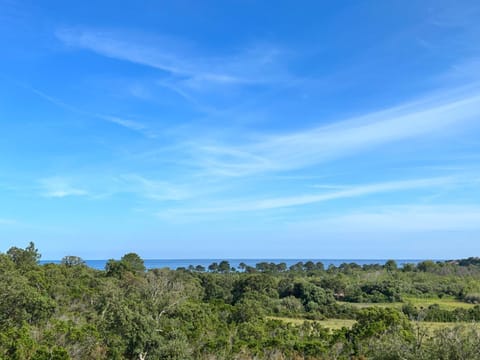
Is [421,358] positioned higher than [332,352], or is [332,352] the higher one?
[421,358]

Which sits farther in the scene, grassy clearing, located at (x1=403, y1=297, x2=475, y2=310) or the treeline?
grassy clearing, located at (x1=403, y1=297, x2=475, y2=310)

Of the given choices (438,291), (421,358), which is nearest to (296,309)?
(438,291)

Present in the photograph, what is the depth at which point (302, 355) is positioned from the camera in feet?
67.9

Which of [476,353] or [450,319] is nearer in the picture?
[476,353]

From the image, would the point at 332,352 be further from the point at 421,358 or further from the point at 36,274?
the point at 36,274

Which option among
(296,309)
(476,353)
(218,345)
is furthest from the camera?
(296,309)

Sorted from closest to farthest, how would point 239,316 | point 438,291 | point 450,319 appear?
point 239,316 < point 450,319 < point 438,291

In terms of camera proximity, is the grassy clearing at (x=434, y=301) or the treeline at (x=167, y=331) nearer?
the treeline at (x=167, y=331)

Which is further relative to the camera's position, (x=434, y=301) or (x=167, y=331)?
(x=434, y=301)

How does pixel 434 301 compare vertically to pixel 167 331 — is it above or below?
below

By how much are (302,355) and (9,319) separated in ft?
45.8

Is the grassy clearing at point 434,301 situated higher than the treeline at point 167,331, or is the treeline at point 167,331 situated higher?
the treeline at point 167,331

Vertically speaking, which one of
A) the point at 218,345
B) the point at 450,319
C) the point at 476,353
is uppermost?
the point at 476,353

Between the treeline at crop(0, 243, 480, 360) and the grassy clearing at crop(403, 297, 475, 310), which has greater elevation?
the treeline at crop(0, 243, 480, 360)
